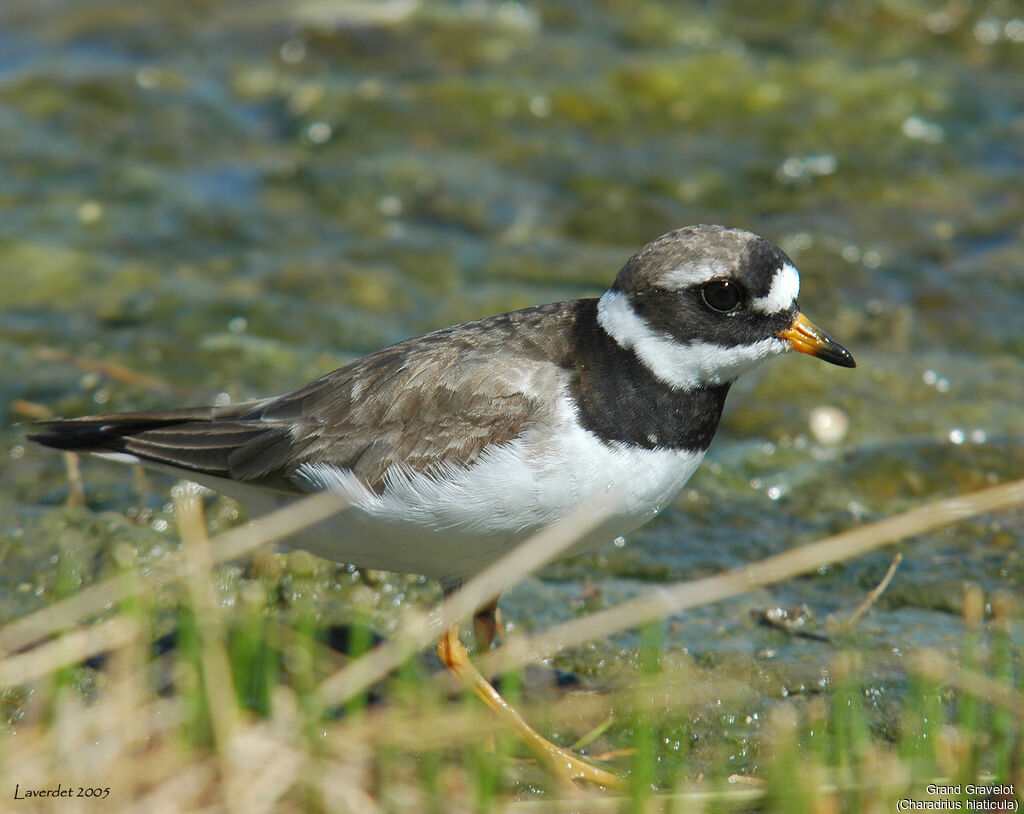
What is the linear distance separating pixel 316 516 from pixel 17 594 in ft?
5.17

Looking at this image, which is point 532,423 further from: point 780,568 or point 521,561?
point 780,568

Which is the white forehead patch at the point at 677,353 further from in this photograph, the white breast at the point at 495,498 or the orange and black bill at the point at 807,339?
the white breast at the point at 495,498

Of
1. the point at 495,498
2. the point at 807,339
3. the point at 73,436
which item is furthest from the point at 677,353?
the point at 73,436

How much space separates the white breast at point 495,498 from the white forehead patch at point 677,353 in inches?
11.3

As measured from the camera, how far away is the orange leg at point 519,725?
4.05 metres

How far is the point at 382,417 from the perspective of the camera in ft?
15.3

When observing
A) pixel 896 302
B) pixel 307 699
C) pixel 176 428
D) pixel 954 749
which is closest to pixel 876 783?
pixel 954 749

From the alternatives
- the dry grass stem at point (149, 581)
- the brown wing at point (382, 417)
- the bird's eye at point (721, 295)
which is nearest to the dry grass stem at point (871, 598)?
the bird's eye at point (721, 295)

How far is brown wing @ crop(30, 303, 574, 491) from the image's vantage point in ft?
14.5

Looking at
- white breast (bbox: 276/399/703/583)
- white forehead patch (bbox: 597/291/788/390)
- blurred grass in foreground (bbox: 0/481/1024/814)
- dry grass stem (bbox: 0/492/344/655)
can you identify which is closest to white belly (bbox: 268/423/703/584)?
white breast (bbox: 276/399/703/583)

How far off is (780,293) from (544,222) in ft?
13.7

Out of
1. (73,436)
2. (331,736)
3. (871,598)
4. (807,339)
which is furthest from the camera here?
(871,598)

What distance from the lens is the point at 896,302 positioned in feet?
24.7

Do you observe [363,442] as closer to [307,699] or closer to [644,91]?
[307,699]
